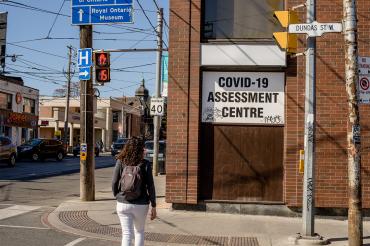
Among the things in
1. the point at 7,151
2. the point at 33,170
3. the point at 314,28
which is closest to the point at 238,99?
the point at 314,28

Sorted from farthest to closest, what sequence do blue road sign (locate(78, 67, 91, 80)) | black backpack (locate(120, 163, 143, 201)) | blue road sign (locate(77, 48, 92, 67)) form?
blue road sign (locate(78, 67, 91, 80))
blue road sign (locate(77, 48, 92, 67))
black backpack (locate(120, 163, 143, 201))

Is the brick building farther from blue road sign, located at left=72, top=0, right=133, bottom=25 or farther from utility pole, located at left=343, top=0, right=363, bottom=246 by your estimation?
utility pole, located at left=343, top=0, right=363, bottom=246

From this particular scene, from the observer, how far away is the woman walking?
21.4ft

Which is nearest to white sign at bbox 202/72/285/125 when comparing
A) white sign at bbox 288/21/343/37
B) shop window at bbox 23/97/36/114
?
white sign at bbox 288/21/343/37

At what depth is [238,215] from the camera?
11.7 m

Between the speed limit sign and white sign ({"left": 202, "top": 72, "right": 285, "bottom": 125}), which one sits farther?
the speed limit sign

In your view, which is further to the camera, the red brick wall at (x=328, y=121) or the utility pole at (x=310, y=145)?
the red brick wall at (x=328, y=121)

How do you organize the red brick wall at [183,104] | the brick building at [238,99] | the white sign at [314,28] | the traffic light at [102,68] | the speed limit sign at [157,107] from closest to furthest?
the white sign at [314,28] → the brick building at [238,99] → the red brick wall at [183,104] → the traffic light at [102,68] → the speed limit sign at [157,107]

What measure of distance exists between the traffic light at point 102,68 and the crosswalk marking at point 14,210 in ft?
12.1

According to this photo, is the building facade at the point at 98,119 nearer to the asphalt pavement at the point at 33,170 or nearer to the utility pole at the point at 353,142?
the asphalt pavement at the point at 33,170

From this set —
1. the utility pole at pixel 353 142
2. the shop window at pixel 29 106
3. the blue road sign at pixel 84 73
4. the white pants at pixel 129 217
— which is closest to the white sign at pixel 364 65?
the utility pole at pixel 353 142

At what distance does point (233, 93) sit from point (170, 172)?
2301 millimetres

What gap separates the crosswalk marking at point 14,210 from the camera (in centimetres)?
1156

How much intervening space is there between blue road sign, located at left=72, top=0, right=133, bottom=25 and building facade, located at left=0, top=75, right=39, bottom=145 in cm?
2983
